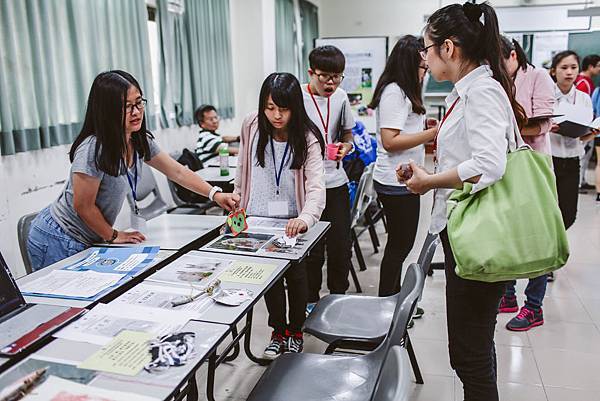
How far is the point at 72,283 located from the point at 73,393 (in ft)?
2.05

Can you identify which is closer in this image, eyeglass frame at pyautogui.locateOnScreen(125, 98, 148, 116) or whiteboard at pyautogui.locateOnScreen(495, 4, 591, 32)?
eyeglass frame at pyautogui.locateOnScreen(125, 98, 148, 116)

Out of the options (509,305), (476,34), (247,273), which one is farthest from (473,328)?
(509,305)

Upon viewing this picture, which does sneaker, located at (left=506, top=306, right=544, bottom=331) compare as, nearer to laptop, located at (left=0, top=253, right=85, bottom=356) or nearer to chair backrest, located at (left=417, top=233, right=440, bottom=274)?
chair backrest, located at (left=417, top=233, right=440, bottom=274)

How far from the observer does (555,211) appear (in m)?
1.34

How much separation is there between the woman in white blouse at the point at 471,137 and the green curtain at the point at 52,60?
2465mm

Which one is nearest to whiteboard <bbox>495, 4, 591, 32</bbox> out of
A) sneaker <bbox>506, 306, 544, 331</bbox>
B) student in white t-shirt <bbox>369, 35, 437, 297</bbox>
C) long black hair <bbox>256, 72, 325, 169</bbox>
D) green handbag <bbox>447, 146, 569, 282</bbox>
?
sneaker <bbox>506, 306, 544, 331</bbox>

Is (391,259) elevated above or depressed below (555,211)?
below

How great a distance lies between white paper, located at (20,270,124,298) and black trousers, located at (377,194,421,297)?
4.44ft

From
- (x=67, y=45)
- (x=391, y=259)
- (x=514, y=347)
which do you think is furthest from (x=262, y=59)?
(x=514, y=347)

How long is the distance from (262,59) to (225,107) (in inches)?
33.7

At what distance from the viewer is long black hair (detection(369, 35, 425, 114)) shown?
7.69 ft

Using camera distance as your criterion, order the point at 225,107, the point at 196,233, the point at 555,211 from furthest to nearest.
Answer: the point at 225,107 < the point at 196,233 < the point at 555,211

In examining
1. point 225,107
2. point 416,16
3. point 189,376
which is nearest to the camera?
point 189,376

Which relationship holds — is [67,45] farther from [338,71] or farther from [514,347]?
[514,347]
